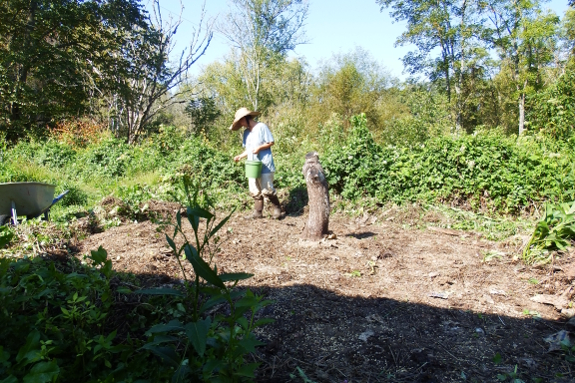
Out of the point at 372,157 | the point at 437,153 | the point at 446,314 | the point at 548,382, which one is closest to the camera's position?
the point at 548,382

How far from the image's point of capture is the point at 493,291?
3.76 m

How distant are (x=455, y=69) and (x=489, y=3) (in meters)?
4.03

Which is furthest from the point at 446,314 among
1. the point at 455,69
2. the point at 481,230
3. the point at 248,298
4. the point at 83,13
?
the point at 455,69

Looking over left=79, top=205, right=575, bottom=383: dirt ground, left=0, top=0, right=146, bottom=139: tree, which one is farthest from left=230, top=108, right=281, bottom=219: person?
left=0, top=0, right=146, bottom=139: tree

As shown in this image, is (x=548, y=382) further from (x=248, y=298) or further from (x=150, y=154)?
(x=150, y=154)

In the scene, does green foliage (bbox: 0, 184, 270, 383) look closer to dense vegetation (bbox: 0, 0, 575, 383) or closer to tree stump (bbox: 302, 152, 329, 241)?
dense vegetation (bbox: 0, 0, 575, 383)

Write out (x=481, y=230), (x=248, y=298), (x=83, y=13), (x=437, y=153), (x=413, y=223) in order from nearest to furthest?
(x=248, y=298) < (x=481, y=230) < (x=413, y=223) < (x=437, y=153) < (x=83, y=13)

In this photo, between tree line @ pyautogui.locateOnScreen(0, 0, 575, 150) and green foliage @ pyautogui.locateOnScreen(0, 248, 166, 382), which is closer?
green foliage @ pyautogui.locateOnScreen(0, 248, 166, 382)

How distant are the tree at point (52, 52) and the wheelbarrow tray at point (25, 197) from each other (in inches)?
404

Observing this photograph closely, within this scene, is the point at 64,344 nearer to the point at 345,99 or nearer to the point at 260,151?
the point at 260,151

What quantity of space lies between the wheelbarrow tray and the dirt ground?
3.30ft

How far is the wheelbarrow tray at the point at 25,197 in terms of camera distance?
4955 mm

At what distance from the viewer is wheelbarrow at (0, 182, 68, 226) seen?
4.94m

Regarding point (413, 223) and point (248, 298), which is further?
point (413, 223)
